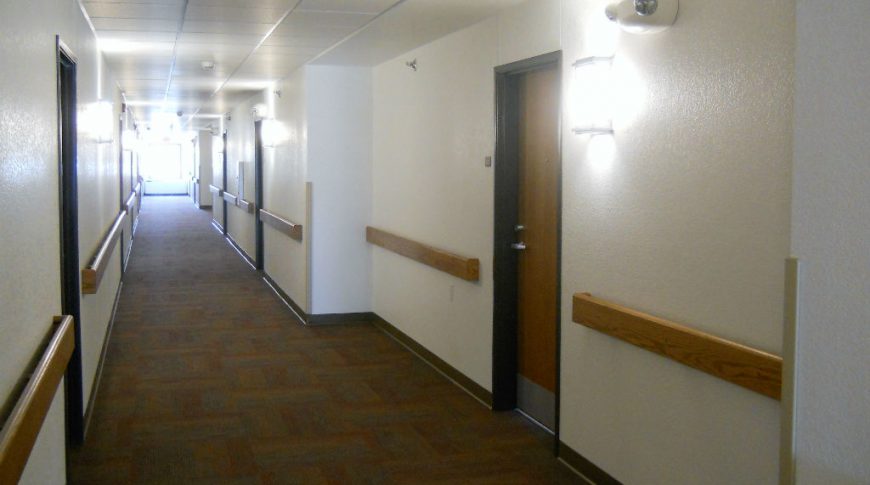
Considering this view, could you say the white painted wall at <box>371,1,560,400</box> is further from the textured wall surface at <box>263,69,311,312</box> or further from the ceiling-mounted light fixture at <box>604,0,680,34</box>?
the ceiling-mounted light fixture at <box>604,0,680,34</box>

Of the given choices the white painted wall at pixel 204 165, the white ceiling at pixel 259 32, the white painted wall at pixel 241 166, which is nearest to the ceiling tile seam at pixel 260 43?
the white ceiling at pixel 259 32

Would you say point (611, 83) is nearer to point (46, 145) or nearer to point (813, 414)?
point (813, 414)

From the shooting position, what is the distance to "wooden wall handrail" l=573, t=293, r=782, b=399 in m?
2.83

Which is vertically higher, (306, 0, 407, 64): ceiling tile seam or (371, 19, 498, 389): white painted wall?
(306, 0, 407, 64): ceiling tile seam

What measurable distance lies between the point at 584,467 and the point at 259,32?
3.89m

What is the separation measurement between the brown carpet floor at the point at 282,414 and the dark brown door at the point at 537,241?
263 mm

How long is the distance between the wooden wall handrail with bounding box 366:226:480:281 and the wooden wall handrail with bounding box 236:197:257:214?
4616 millimetres

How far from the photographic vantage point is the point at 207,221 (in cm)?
2017

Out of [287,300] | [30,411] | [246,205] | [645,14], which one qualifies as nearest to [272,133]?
[287,300]

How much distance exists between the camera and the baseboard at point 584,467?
13.2 feet

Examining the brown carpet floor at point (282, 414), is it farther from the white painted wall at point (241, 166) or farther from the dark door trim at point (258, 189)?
the white painted wall at point (241, 166)

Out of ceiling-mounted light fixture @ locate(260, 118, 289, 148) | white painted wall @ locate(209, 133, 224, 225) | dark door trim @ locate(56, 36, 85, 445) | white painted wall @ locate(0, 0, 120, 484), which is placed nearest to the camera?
white painted wall @ locate(0, 0, 120, 484)

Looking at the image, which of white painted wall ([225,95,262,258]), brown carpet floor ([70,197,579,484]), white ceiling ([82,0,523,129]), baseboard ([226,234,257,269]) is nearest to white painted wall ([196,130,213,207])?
white painted wall ([225,95,262,258])

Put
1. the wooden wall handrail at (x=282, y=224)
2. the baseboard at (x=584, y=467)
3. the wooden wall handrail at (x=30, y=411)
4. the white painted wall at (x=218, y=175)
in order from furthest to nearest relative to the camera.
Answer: the white painted wall at (x=218, y=175) → the wooden wall handrail at (x=282, y=224) → the baseboard at (x=584, y=467) → the wooden wall handrail at (x=30, y=411)
